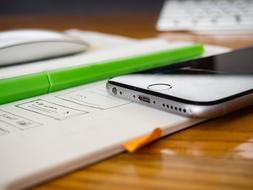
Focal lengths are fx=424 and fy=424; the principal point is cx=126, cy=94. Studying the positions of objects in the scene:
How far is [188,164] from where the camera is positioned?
0.28 meters

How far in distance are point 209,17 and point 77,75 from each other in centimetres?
44

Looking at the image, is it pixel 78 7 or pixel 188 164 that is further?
pixel 78 7

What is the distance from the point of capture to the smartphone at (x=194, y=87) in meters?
0.33

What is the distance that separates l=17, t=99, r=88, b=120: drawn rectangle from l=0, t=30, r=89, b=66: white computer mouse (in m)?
0.13

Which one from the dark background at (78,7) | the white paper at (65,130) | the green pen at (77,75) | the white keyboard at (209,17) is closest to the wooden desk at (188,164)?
the white paper at (65,130)

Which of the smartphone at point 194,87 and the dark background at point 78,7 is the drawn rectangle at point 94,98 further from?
the dark background at point 78,7

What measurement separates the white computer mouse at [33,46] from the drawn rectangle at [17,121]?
0.52 ft

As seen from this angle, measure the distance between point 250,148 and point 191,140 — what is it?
4 cm

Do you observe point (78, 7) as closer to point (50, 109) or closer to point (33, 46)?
point (33, 46)

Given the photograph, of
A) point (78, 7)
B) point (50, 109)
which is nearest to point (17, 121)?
point (50, 109)

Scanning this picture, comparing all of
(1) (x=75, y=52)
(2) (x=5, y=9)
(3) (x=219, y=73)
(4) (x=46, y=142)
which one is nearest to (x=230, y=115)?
(3) (x=219, y=73)

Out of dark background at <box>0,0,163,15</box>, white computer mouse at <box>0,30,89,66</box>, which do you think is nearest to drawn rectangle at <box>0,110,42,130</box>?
white computer mouse at <box>0,30,89,66</box>

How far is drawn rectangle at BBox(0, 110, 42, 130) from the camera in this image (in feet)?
1.10

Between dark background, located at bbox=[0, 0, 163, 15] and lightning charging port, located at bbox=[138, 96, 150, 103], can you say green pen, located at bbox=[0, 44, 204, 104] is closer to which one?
lightning charging port, located at bbox=[138, 96, 150, 103]
